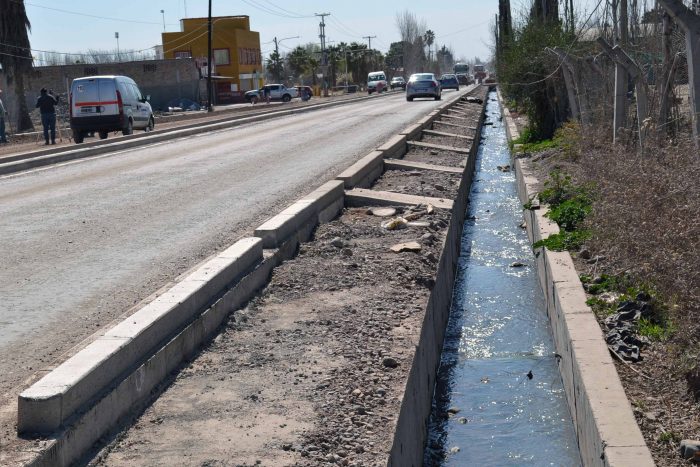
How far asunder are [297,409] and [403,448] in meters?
0.67

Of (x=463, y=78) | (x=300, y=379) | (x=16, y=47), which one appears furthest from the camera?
(x=463, y=78)

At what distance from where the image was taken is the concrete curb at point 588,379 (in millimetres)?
5172

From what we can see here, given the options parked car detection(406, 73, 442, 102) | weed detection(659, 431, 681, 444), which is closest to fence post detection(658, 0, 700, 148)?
weed detection(659, 431, 681, 444)

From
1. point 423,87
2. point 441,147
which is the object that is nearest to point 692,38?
point 441,147

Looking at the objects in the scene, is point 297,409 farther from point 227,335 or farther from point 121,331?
point 227,335

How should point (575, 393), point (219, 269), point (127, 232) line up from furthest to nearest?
point (127, 232)
point (219, 269)
point (575, 393)

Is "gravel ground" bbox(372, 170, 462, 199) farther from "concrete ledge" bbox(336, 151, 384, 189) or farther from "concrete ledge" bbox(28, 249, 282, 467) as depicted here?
"concrete ledge" bbox(28, 249, 282, 467)

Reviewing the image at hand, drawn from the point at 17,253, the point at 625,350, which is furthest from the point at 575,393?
the point at 17,253

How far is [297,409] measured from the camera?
5613 mm

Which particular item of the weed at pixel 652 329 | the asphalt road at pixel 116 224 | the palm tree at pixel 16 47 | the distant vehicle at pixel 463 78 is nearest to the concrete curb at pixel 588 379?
the weed at pixel 652 329

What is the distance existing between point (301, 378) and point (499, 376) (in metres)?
3.23

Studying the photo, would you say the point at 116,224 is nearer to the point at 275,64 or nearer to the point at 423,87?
the point at 423,87

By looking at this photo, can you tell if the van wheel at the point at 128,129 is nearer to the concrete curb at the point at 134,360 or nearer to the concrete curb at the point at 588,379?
the concrete curb at the point at 588,379

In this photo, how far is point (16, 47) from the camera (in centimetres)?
4497
